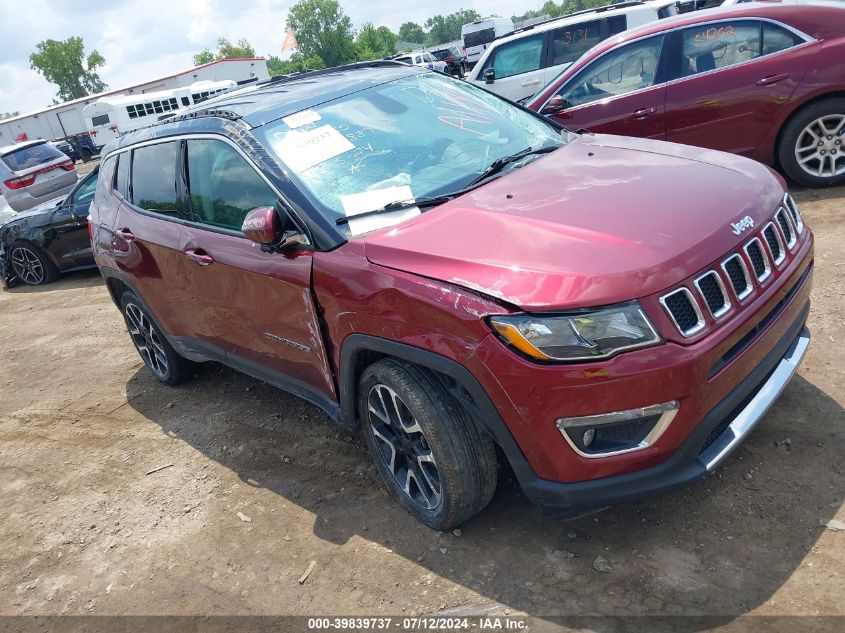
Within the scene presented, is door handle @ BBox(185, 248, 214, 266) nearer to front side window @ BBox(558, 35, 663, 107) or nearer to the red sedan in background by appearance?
the red sedan in background

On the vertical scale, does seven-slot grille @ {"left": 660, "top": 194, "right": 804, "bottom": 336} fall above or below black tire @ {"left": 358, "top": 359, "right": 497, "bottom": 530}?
above

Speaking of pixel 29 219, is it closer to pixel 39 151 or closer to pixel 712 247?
pixel 39 151

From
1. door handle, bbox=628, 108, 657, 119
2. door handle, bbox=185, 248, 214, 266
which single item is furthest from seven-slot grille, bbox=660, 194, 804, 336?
door handle, bbox=628, 108, 657, 119

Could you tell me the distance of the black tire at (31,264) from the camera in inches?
373

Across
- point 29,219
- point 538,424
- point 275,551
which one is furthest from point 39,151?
point 538,424

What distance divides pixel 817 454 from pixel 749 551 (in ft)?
2.31

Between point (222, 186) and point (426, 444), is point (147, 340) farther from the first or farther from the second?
point (426, 444)

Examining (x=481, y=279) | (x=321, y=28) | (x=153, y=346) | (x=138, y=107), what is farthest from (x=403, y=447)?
(x=321, y=28)

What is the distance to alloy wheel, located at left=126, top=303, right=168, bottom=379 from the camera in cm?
508

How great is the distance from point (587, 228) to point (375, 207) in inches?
37.8

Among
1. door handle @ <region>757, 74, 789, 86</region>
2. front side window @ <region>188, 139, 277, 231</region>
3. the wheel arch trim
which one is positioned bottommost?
the wheel arch trim

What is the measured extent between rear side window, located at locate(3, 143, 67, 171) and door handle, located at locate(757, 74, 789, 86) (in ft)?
39.4

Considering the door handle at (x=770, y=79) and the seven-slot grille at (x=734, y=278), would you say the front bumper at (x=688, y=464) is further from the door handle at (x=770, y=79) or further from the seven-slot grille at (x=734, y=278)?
the door handle at (x=770, y=79)

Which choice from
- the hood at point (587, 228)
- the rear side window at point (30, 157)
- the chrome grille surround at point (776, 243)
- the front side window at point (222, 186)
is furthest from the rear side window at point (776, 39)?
the rear side window at point (30, 157)
